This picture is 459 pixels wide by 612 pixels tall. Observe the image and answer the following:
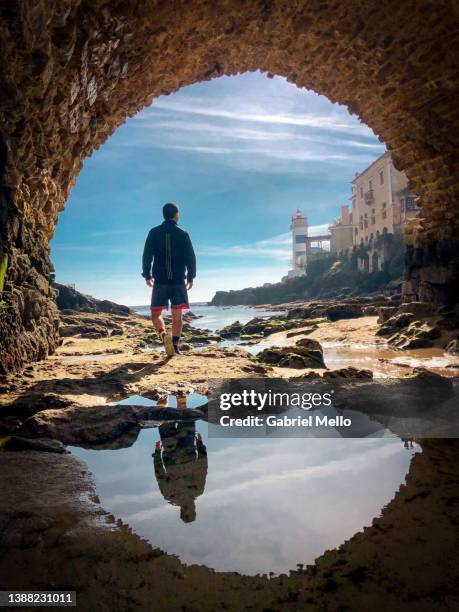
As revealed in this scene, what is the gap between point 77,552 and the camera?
3.79 feet

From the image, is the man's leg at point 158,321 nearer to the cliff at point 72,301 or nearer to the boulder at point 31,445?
the boulder at point 31,445

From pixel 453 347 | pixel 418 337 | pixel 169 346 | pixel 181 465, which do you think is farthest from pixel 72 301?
pixel 181 465

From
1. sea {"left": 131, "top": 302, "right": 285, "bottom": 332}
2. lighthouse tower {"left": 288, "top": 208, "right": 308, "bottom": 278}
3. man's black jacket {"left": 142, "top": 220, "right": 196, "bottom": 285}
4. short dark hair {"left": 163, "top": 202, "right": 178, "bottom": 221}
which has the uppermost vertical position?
lighthouse tower {"left": 288, "top": 208, "right": 308, "bottom": 278}

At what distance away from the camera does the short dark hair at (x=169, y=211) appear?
589 cm

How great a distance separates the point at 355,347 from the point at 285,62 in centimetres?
614

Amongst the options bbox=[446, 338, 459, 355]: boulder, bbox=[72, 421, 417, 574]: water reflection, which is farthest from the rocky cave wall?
bbox=[72, 421, 417, 574]: water reflection

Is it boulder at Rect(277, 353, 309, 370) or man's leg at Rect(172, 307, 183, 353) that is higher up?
man's leg at Rect(172, 307, 183, 353)

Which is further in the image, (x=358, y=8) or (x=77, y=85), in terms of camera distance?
(x=358, y=8)

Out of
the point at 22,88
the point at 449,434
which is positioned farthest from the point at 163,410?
A: the point at 22,88

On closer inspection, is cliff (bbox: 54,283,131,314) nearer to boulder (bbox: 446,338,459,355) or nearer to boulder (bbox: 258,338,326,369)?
boulder (bbox: 258,338,326,369)

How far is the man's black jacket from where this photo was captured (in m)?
5.75

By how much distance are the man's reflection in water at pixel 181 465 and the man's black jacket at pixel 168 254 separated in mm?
3636

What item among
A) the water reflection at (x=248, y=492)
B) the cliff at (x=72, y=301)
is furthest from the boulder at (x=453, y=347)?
the cliff at (x=72, y=301)

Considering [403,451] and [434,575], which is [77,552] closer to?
[434,575]
